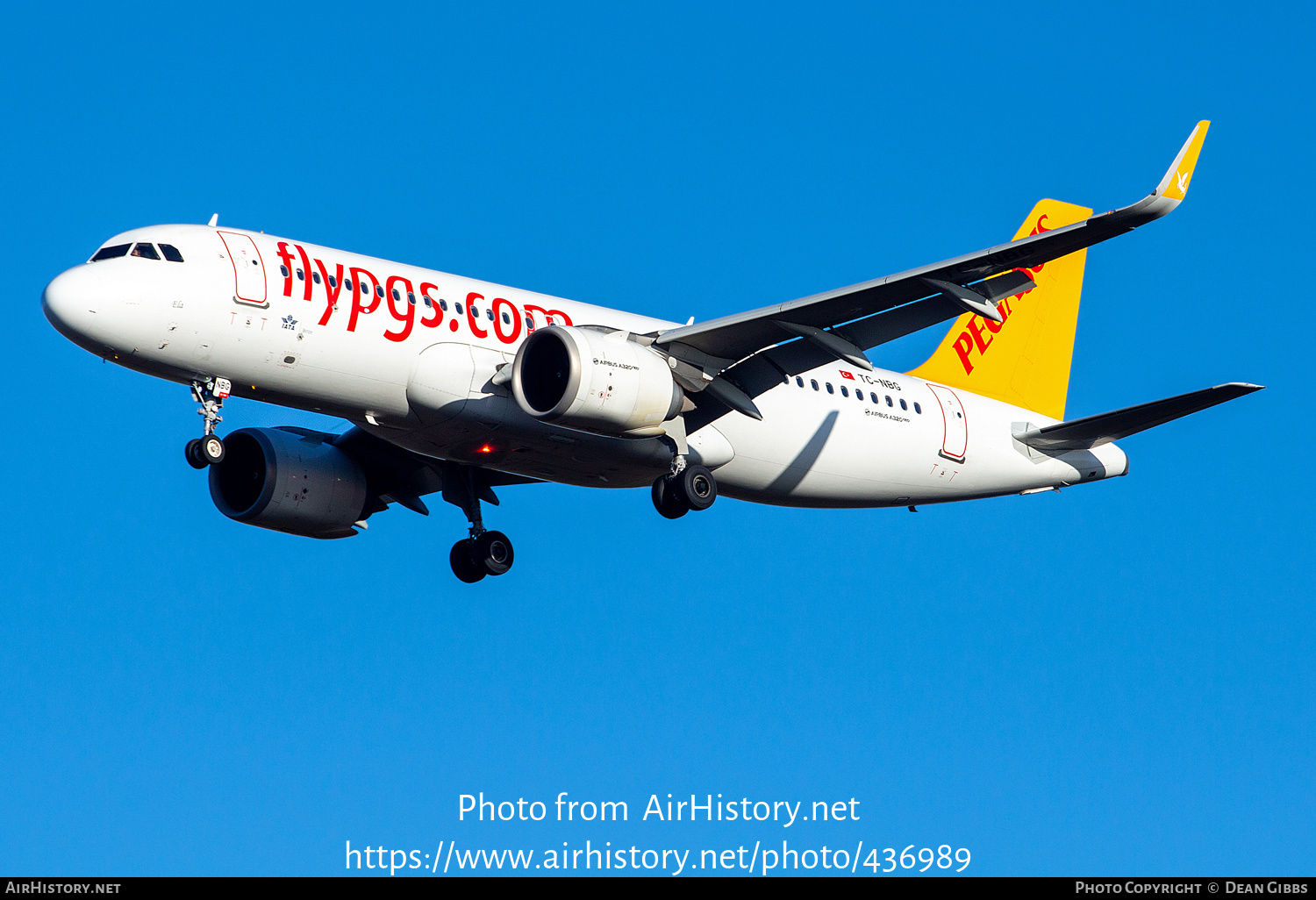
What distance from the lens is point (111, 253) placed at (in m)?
26.6

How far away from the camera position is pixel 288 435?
109 ft

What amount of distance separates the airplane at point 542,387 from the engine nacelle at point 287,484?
0.15 feet

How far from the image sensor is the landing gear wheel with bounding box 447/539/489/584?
33.6 metres

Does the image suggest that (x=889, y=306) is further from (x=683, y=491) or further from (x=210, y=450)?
(x=210, y=450)

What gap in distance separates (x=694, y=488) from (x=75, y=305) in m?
11.1

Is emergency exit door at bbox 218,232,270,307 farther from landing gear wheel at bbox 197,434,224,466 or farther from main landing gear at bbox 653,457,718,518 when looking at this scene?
main landing gear at bbox 653,457,718,518

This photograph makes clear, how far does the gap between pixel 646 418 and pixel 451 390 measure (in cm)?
338

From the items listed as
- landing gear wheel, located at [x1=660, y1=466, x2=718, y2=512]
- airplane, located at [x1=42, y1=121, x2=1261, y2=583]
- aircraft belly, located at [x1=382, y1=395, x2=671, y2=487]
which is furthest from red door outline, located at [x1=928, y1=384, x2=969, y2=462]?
aircraft belly, located at [x1=382, y1=395, x2=671, y2=487]

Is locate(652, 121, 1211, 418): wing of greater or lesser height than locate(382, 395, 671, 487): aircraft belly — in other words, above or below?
above

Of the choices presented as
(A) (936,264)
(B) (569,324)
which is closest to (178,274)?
(B) (569,324)

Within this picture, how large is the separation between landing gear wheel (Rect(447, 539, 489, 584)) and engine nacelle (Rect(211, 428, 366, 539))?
2.19 metres

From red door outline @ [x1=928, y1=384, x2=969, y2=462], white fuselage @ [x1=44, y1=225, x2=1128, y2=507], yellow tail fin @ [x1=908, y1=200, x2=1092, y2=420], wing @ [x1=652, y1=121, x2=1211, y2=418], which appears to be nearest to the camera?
wing @ [x1=652, y1=121, x2=1211, y2=418]
